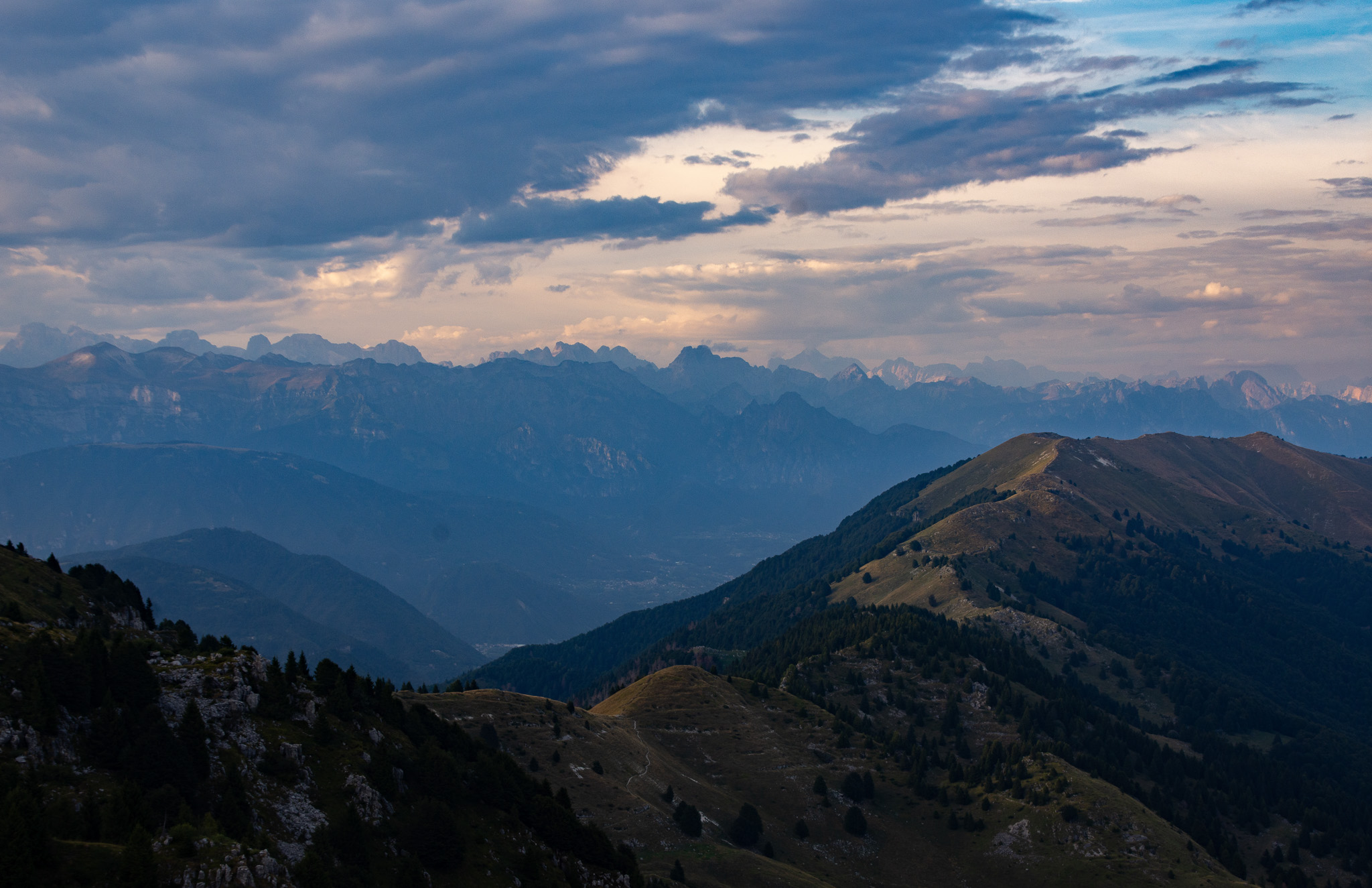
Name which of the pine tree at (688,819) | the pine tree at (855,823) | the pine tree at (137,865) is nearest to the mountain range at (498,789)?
the pine tree at (137,865)

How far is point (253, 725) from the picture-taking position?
7619 centimetres

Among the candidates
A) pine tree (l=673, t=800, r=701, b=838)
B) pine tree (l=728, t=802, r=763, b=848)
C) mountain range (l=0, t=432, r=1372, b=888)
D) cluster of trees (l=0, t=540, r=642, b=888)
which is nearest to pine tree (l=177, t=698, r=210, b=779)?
cluster of trees (l=0, t=540, r=642, b=888)

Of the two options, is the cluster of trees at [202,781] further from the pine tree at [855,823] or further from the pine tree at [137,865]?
the pine tree at [855,823]

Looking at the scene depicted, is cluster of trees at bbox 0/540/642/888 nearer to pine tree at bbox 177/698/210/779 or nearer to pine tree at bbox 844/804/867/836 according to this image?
pine tree at bbox 177/698/210/779

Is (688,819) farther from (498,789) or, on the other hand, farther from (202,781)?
(202,781)

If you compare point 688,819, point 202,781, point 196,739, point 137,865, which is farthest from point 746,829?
point 137,865

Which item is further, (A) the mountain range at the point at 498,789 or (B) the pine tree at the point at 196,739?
(B) the pine tree at the point at 196,739

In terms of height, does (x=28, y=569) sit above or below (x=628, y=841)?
above

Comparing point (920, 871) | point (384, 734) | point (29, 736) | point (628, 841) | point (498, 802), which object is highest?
point (29, 736)

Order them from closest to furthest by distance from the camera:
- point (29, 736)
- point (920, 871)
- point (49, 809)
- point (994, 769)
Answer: point (49, 809), point (29, 736), point (920, 871), point (994, 769)

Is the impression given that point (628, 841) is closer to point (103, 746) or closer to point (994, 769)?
point (103, 746)

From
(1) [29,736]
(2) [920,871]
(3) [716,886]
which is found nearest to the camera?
(1) [29,736]

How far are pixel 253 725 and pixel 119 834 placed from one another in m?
20.3

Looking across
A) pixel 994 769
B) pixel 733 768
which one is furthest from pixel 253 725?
pixel 994 769
